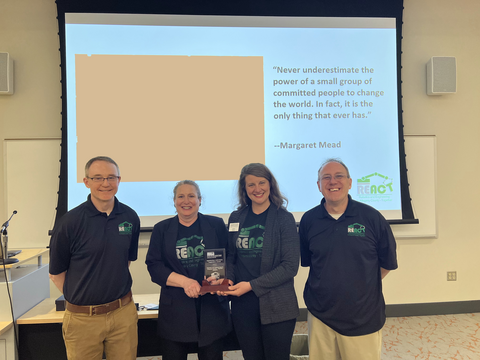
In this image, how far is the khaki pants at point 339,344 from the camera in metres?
1.72

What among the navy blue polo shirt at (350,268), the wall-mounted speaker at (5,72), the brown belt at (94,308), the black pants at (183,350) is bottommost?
the black pants at (183,350)

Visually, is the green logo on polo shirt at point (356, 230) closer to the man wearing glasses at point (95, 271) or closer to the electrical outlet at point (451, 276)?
the man wearing glasses at point (95, 271)

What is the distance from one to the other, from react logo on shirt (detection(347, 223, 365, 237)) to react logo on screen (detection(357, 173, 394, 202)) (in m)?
1.83

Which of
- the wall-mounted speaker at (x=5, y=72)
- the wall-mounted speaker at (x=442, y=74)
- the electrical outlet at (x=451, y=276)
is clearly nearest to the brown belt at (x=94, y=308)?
the wall-mounted speaker at (x=5, y=72)

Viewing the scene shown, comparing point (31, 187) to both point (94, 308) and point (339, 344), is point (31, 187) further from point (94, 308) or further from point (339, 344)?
point (339, 344)

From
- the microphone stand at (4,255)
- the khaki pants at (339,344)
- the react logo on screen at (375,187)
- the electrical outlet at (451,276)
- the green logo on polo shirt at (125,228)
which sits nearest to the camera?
the khaki pants at (339,344)

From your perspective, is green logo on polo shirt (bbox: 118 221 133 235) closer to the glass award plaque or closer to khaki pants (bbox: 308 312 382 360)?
the glass award plaque

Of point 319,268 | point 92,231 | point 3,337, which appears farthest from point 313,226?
point 3,337

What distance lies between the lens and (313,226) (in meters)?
1.88

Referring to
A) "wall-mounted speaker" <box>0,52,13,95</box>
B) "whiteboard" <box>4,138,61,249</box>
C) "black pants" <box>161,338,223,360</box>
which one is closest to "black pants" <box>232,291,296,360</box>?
"black pants" <box>161,338,223,360</box>

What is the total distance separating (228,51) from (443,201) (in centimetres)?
313

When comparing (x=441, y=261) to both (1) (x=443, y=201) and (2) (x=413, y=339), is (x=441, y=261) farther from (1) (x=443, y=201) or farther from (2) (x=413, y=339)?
(2) (x=413, y=339)

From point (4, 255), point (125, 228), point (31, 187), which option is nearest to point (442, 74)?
point (125, 228)

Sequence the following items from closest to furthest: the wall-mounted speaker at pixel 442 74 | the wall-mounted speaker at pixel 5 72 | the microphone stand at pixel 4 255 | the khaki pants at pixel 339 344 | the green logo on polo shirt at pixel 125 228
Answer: the khaki pants at pixel 339 344 → the green logo on polo shirt at pixel 125 228 → the microphone stand at pixel 4 255 → the wall-mounted speaker at pixel 5 72 → the wall-mounted speaker at pixel 442 74
